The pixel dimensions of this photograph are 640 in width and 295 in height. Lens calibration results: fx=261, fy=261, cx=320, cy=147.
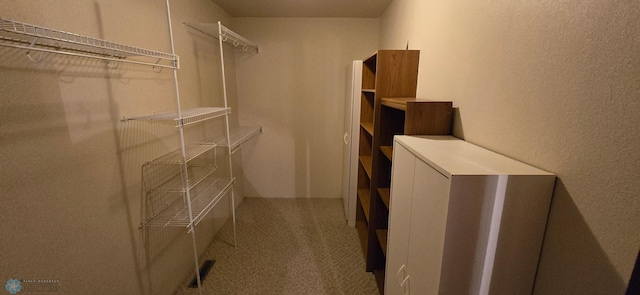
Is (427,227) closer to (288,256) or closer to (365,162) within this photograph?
(365,162)

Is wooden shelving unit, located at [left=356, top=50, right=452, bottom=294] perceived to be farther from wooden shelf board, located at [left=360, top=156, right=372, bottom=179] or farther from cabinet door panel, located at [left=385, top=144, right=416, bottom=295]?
cabinet door panel, located at [left=385, top=144, right=416, bottom=295]

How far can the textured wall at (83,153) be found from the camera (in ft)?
3.15

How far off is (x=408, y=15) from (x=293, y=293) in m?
2.39

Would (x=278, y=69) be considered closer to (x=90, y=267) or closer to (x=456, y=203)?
(x=90, y=267)

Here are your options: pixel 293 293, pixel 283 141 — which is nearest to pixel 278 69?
pixel 283 141

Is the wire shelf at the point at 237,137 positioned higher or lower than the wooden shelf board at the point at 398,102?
lower

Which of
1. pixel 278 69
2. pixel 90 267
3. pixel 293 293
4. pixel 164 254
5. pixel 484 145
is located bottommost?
pixel 293 293

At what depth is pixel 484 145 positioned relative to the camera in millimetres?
1123

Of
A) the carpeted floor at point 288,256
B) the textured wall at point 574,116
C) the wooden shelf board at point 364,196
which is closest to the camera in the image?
the textured wall at point 574,116

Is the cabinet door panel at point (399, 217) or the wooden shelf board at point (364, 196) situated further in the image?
the wooden shelf board at point (364, 196)

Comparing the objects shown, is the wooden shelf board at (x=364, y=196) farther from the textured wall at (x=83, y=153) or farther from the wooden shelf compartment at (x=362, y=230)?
the textured wall at (x=83, y=153)

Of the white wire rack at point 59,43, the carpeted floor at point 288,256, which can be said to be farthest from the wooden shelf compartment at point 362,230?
the white wire rack at point 59,43

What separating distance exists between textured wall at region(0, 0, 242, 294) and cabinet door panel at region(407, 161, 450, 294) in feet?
4.93

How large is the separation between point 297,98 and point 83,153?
244 centimetres
